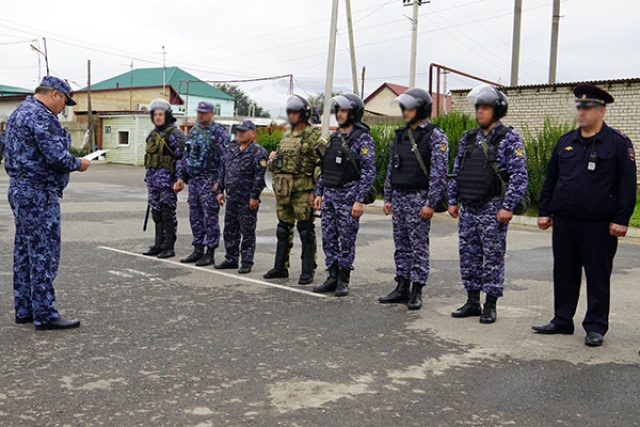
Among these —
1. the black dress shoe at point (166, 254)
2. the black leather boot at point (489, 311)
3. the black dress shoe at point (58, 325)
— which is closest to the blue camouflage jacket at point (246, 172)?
the black dress shoe at point (166, 254)

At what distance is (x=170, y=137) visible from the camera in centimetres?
905

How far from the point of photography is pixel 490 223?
19.7 feet

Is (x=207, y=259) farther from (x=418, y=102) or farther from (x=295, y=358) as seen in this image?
(x=295, y=358)

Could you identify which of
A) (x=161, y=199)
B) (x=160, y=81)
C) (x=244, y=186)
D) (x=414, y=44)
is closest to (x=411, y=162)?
(x=244, y=186)

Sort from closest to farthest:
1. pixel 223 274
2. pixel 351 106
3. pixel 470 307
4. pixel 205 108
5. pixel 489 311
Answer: pixel 489 311
pixel 470 307
pixel 351 106
pixel 223 274
pixel 205 108

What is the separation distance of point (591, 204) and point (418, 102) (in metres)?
1.89

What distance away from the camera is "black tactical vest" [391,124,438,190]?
6469mm

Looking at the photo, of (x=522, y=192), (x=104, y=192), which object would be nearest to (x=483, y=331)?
(x=522, y=192)

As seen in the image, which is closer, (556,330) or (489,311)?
(556,330)

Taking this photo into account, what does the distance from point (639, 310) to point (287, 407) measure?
4276mm

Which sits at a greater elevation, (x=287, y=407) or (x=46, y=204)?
(x=46, y=204)

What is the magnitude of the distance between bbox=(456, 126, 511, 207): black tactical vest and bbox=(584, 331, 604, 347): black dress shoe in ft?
4.52

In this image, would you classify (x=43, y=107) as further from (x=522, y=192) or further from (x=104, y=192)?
(x=104, y=192)

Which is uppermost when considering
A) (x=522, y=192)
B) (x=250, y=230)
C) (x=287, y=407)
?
(x=522, y=192)
